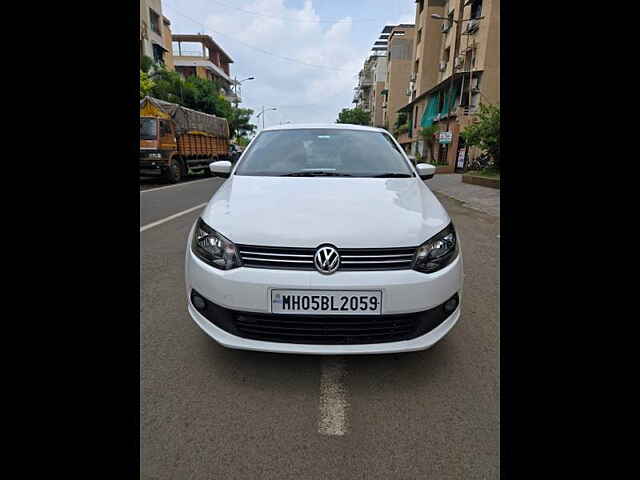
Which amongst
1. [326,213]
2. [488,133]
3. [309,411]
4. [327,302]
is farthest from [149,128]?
[309,411]

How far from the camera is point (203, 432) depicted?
166 centimetres

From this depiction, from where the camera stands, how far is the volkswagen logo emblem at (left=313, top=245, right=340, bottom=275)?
1771 millimetres

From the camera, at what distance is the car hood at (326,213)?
1852 millimetres

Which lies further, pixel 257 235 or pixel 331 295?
pixel 257 235

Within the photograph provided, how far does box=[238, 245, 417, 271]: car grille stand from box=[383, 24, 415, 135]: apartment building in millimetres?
44821

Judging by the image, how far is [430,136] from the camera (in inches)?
1030

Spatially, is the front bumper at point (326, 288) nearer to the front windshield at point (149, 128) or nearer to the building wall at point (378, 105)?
the front windshield at point (149, 128)

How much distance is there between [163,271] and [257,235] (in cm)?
233

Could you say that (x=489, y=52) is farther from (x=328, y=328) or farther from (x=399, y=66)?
(x=399, y=66)

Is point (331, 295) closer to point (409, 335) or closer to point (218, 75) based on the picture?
point (409, 335)

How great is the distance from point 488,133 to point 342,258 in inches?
487

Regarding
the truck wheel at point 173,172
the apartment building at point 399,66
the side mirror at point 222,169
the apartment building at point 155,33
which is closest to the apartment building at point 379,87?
the apartment building at point 399,66
